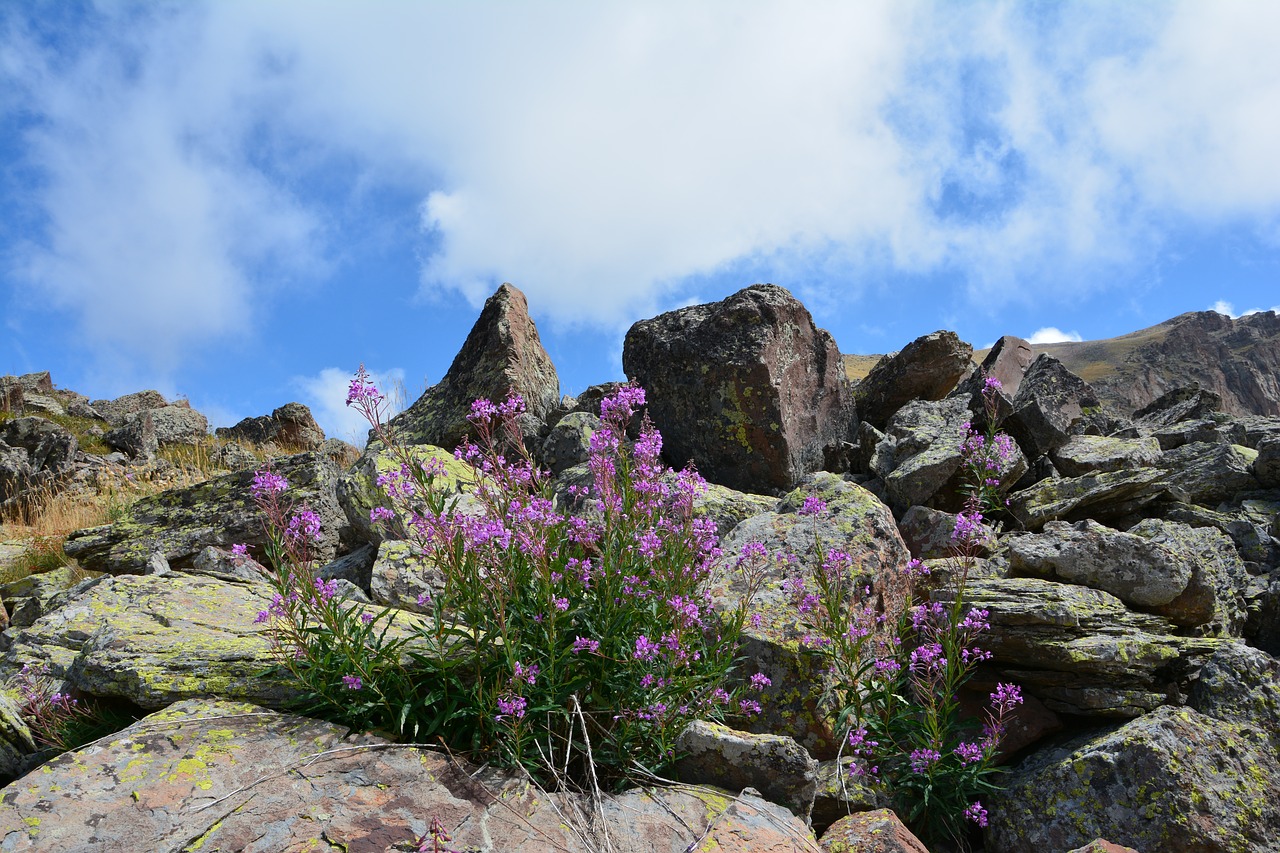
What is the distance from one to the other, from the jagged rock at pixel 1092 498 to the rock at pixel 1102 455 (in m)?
0.43

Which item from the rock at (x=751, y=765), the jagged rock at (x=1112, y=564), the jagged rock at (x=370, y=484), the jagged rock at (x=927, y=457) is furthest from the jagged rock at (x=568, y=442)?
the rock at (x=751, y=765)

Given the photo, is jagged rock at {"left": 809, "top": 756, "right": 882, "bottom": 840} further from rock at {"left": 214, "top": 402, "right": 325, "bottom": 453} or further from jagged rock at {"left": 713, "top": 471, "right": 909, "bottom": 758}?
rock at {"left": 214, "top": 402, "right": 325, "bottom": 453}

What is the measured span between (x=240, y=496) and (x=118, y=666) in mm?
6429

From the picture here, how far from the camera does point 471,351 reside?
1432 centimetres

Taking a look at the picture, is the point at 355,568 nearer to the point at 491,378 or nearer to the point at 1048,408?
the point at 491,378

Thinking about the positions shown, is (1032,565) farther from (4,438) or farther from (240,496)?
(4,438)

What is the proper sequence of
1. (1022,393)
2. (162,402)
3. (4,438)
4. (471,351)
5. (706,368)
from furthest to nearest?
(162,402) → (4,438) → (471,351) → (1022,393) → (706,368)

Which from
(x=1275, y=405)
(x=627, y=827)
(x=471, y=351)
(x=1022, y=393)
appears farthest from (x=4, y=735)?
(x=1275, y=405)

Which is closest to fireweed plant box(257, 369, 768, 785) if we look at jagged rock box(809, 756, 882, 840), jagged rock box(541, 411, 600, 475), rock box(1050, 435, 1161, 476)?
jagged rock box(809, 756, 882, 840)

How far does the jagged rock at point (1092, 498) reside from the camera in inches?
364

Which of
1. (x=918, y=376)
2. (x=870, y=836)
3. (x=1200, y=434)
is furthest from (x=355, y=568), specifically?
(x=1200, y=434)

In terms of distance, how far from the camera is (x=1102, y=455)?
34.3 ft

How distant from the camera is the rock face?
10586mm

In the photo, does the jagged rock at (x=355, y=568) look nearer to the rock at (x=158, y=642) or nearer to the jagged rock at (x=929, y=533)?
the rock at (x=158, y=642)
